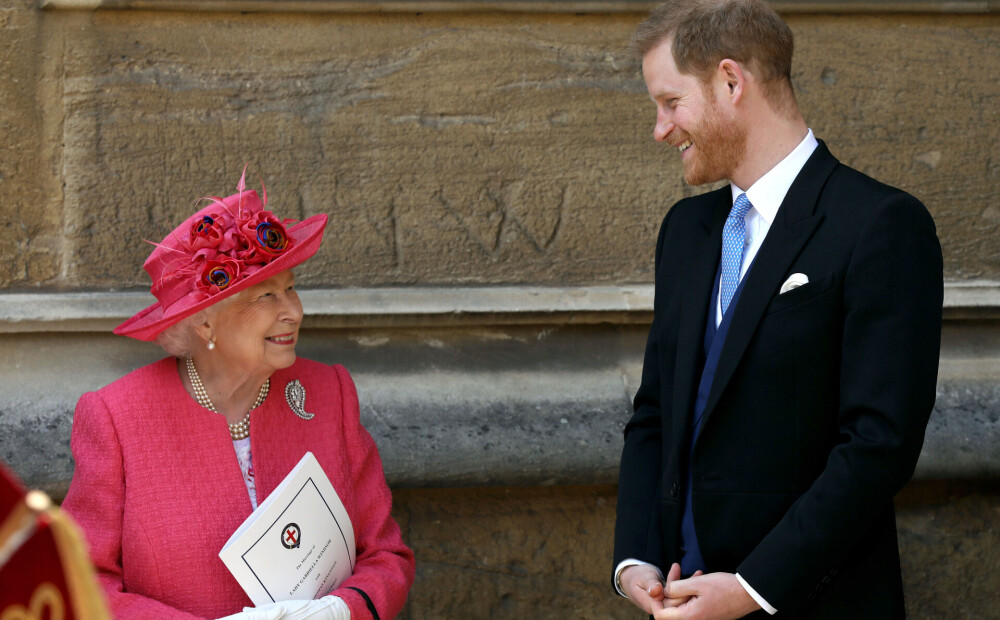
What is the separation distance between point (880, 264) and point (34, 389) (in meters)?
2.35

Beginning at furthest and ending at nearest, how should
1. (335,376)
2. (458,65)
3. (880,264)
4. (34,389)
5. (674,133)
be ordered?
(458,65)
(34,389)
(335,376)
(674,133)
(880,264)

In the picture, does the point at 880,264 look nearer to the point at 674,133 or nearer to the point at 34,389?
the point at 674,133

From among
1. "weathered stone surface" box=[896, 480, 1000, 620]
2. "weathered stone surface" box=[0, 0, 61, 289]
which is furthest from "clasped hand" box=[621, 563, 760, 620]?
"weathered stone surface" box=[0, 0, 61, 289]

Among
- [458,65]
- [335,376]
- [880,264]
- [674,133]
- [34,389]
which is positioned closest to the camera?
[880,264]

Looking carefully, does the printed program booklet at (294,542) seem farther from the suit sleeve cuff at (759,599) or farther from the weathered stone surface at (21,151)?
the weathered stone surface at (21,151)

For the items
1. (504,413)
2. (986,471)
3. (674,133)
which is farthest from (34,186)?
(986,471)

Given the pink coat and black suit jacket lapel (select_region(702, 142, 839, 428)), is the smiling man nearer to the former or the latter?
black suit jacket lapel (select_region(702, 142, 839, 428))

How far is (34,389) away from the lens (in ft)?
9.66

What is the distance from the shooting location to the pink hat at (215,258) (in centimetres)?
202

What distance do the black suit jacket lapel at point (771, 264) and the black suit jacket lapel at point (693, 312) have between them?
0.07 metres

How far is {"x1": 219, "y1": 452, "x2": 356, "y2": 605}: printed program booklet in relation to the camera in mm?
1914

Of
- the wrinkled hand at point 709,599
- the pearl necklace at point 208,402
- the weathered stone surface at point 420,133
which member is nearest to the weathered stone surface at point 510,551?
the weathered stone surface at point 420,133

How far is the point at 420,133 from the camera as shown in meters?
3.12

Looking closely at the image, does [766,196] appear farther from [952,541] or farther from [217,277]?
[952,541]
